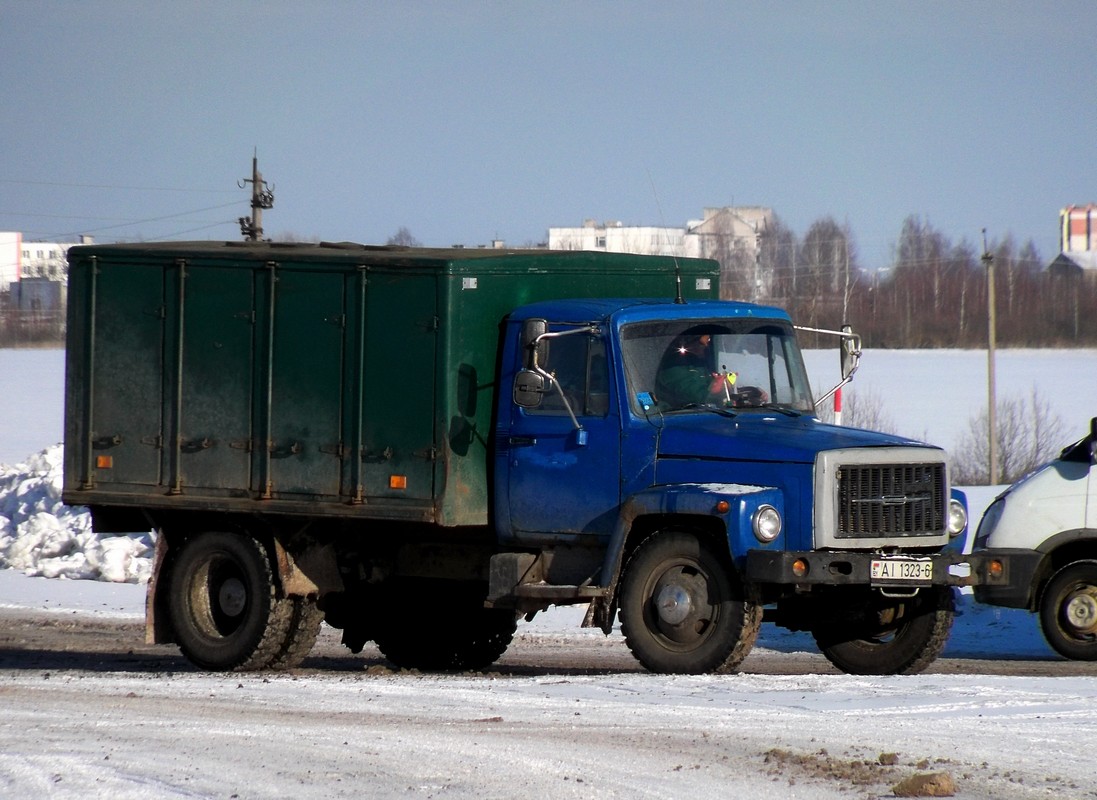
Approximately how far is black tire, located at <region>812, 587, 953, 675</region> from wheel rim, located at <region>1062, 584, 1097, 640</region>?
2.62m

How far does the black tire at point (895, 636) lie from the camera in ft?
36.6

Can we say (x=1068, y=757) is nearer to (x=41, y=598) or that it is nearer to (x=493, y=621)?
(x=493, y=621)

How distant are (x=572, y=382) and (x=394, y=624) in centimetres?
335

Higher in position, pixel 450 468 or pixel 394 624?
pixel 450 468

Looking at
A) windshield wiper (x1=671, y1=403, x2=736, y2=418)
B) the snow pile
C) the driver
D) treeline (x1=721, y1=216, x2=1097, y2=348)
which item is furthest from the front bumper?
treeline (x1=721, y1=216, x2=1097, y2=348)

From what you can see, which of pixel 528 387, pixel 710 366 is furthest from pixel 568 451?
pixel 710 366

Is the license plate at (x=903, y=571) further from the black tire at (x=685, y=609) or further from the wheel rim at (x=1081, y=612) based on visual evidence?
the wheel rim at (x=1081, y=612)

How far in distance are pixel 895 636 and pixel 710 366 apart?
2.21 m

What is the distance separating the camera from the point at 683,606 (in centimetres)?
1059

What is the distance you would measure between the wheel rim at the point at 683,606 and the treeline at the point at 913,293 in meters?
45.2

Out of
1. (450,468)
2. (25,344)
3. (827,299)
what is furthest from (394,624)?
(25,344)

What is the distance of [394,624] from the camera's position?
13648 millimetres

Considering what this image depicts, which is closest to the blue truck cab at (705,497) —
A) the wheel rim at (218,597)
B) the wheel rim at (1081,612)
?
the wheel rim at (218,597)

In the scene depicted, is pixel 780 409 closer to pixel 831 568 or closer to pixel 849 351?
pixel 849 351
